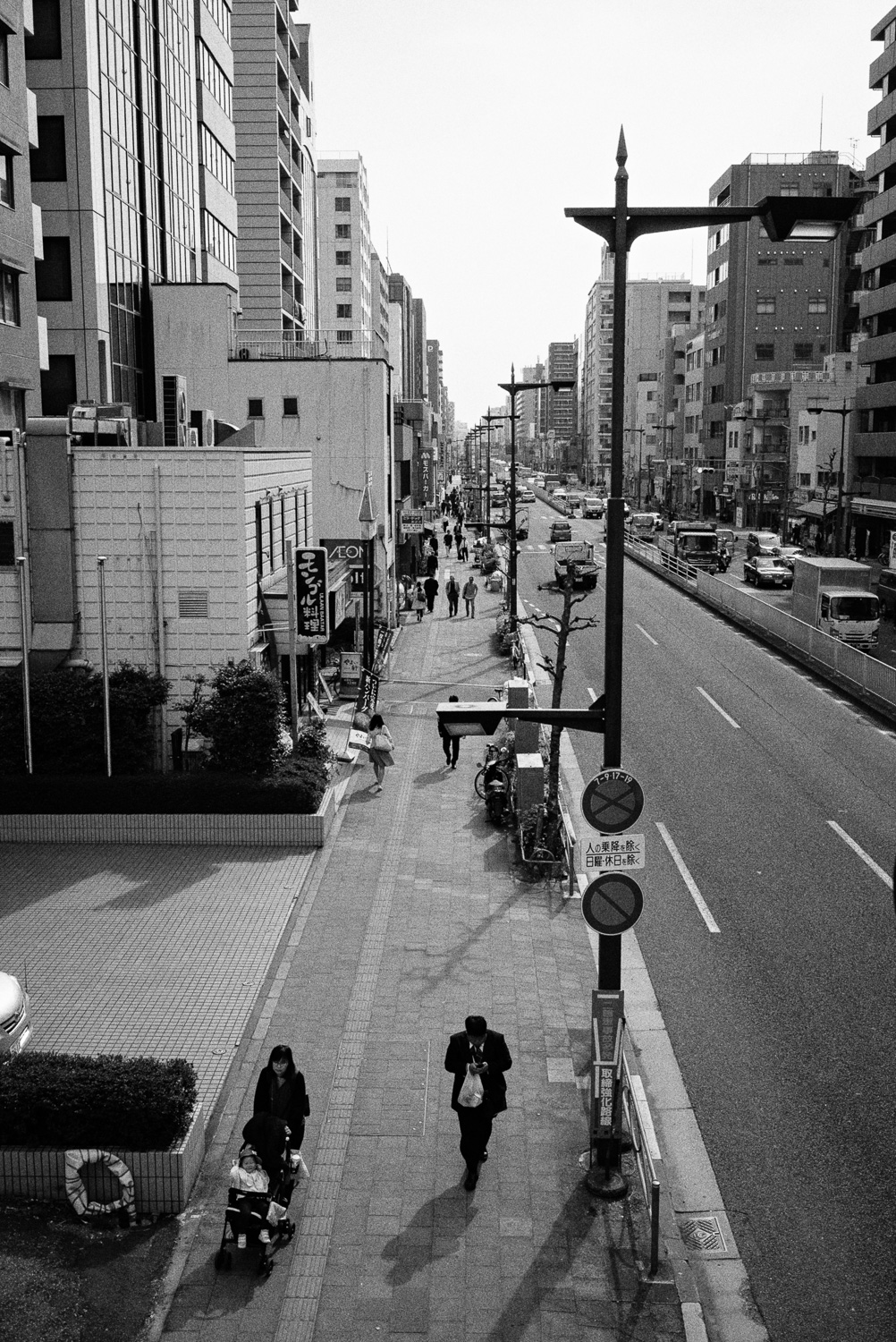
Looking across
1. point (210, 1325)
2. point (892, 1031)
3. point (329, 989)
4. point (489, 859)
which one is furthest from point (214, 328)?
point (210, 1325)

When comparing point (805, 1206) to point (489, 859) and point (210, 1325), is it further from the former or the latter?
point (489, 859)

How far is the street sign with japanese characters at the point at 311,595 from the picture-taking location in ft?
74.4

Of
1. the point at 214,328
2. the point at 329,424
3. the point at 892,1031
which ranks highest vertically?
the point at 214,328

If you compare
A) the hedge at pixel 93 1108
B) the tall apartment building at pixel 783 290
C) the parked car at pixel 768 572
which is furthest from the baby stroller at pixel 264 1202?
the tall apartment building at pixel 783 290

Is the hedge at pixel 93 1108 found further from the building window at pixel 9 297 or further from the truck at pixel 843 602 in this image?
the truck at pixel 843 602

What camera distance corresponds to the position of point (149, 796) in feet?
61.5

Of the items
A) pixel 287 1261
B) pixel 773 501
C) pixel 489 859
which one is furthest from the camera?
pixel 773 501

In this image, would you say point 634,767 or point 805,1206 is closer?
point 805,1206

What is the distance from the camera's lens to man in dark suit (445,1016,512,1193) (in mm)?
9461

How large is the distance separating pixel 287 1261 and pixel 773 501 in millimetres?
95164

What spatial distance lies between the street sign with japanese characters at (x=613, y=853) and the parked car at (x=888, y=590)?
39.1m

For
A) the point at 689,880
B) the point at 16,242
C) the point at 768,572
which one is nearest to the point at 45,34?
the point at 16,242

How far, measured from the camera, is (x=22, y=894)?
16.3 metres

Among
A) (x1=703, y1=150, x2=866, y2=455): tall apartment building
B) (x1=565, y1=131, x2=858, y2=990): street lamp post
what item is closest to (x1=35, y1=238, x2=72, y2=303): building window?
(x1=565, y1=131, x2=858, y2=990): street lamp post
